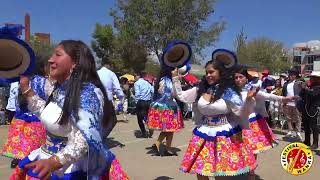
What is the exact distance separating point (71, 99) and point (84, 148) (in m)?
0.30

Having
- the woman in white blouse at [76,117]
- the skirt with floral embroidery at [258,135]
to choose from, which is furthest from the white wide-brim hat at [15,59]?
the skirt with floral embroidery at [258,135]

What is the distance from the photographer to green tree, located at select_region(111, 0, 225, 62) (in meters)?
24.4

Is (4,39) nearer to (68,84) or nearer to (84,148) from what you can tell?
(68,84)

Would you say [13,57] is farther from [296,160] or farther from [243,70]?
[243,70]

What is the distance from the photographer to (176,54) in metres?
5.99

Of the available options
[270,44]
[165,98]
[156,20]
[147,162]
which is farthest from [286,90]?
[270,44]

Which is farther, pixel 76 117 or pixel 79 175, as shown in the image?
pixel 79 175

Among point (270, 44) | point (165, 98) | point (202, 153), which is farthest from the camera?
point (270, 44)

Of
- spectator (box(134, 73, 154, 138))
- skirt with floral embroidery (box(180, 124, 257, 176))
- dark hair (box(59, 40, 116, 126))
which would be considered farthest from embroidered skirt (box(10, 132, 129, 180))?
spectator (box(134, 73, 154, 138))

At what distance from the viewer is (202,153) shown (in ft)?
15.0

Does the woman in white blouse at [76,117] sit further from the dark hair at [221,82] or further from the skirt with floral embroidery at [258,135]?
the skirt with floral embroidery at [258,135]

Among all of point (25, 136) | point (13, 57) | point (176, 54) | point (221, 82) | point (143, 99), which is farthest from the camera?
point (143, 99)

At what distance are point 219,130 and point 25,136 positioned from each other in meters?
2.49

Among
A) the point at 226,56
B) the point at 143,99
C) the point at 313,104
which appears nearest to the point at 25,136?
the point at 226,56
